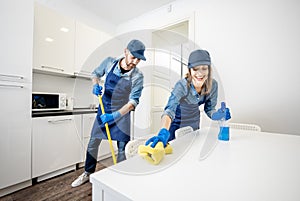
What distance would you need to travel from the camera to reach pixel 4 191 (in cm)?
132

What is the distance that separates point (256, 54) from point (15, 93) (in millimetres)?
2273

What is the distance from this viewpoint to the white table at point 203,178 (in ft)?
1.22

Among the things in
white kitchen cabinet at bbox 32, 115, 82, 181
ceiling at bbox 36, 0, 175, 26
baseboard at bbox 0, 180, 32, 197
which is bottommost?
baseboard at bbox 0, 180, 32, 197

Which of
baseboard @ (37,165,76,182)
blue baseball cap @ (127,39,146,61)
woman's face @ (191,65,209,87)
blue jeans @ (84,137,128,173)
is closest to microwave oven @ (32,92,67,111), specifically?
baseboard @ (37,165,76,182)

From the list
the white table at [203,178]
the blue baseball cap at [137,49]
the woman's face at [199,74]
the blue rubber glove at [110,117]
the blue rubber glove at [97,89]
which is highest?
the blue baseball cap at [137,49]

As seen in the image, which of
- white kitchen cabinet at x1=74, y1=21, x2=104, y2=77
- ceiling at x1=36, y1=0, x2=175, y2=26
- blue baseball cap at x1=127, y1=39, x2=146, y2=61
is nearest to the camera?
blue baseball cap at x1=127, y1=39, x2=146, y2=61

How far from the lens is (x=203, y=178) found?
45 cm

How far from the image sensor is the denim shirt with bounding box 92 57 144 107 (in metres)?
0.95

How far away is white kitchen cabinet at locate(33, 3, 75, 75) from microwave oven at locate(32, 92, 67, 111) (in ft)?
0.90

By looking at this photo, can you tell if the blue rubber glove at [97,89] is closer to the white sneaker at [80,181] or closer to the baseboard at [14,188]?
the white sneaker at [80,181]

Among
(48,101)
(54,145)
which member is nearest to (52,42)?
(48,101)

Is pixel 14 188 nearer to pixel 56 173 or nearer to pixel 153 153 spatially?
pixel 56 173

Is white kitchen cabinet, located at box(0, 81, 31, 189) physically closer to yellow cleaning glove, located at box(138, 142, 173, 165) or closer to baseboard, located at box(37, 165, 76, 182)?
baseboard, located at box(37, 165, 76, 182)

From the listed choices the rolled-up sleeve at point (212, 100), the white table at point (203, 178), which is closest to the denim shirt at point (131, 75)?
the white table at point (203, 178)
